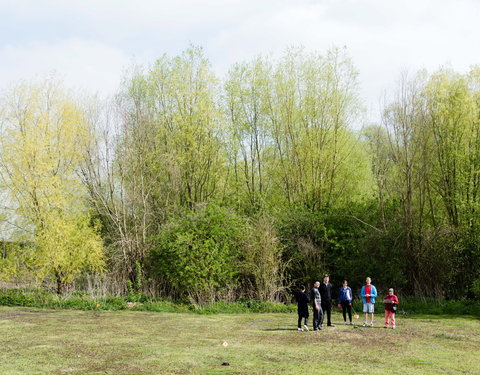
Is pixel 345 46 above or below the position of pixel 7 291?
above

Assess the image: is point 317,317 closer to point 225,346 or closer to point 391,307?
point 391,307

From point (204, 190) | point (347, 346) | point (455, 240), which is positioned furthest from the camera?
point (204, 190)

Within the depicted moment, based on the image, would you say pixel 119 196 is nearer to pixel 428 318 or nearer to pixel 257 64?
pixel 257 64

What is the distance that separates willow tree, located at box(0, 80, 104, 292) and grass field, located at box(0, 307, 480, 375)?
462cm

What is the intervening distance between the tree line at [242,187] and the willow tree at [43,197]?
2.9 inches

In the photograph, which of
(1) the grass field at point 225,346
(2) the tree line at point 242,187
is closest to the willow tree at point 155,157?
(2) the tree line at point 242,187

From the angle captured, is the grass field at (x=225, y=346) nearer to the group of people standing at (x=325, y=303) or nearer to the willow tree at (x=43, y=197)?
the group of people standing at (x=325, y=303)

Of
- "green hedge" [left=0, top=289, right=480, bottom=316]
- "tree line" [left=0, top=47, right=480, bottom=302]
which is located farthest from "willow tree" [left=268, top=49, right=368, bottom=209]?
"green hedge" [left=0, top=289, right=480, bottom=316]

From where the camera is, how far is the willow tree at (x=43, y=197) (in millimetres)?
21984

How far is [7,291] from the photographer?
2155 cm

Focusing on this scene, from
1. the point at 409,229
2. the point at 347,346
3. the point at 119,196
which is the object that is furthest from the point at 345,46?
the point at 347,346

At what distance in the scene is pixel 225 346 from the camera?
1195cm

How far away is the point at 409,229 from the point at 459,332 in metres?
7.20

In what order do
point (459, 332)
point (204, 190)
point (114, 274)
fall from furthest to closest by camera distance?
point (204, 190) → point (114, 274) → point (459, 332)
